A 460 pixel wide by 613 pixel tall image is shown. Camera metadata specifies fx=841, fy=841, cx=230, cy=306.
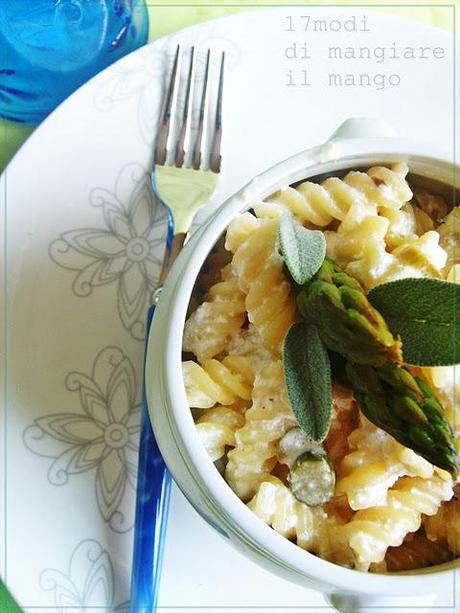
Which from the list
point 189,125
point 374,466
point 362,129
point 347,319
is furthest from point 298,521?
point 189,125

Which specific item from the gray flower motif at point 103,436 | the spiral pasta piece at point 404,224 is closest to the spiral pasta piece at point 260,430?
the spiral pasta piece at point 404,224

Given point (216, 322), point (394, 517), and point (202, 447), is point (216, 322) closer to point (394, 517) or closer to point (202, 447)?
point (202, 447)

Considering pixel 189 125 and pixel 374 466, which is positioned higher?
pixel 189 125

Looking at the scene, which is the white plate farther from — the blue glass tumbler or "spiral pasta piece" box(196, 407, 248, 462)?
"spiral pasta piece" box(196, 407, 248, 462)

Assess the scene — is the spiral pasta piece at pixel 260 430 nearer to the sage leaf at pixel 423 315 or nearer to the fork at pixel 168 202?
the sage leaf at pixel 423 315

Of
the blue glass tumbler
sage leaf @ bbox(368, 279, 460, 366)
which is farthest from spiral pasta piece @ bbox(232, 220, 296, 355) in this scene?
the blue glass tumbler
